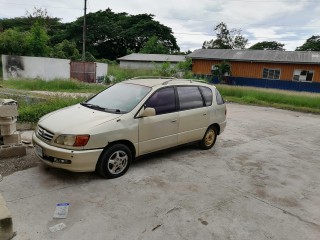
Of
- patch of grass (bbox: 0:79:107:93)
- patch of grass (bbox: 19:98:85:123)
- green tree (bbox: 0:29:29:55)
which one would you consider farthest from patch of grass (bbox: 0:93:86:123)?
green tree (bbox: 0:29:29:55)

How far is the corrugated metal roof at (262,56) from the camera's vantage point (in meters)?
26.9

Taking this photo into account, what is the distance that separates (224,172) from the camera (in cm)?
546

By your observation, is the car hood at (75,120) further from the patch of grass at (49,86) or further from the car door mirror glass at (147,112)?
the patch of grass at (49,86)

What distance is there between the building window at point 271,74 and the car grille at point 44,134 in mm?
27465

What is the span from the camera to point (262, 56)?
2922cm

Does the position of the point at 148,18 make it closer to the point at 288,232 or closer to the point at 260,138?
the point at 260,138

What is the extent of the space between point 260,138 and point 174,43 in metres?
49.1

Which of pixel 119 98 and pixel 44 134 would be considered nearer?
pixel 44 134

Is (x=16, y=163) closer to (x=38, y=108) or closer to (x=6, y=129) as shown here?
(x=6, y=129)

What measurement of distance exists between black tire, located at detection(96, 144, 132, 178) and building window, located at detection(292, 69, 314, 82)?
26.5 m

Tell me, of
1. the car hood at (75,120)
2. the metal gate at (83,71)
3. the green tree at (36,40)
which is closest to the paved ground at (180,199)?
the car hood at (75,120)

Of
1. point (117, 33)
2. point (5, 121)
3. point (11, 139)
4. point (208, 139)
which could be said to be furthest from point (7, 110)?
point (117, 33)

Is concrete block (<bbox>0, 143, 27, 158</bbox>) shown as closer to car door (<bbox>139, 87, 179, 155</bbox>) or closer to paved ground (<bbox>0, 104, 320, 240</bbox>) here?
paved ground (<bbox>0, 104, 320, 240</bbox>)

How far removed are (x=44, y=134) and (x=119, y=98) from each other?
154 centimetres
